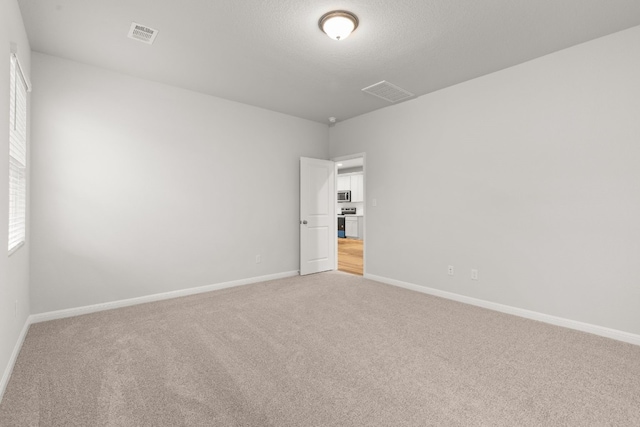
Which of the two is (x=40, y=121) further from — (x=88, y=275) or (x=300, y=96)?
(x=300, y=96)

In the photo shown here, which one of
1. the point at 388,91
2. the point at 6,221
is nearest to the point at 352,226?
the point at 388,91

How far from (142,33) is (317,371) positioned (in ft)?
10.5

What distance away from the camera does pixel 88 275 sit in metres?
3.30

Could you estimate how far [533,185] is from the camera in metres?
3.16

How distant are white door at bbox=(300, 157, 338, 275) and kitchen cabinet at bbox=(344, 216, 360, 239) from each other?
15.9 ft

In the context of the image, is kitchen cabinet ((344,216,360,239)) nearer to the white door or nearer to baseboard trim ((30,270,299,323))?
the white door

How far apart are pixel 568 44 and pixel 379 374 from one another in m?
3.43

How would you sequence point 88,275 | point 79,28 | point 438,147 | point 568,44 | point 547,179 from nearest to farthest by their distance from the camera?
point 79,28
point 568,44
point 547,179
point 88,275
point 438,147

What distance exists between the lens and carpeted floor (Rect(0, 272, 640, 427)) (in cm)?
167

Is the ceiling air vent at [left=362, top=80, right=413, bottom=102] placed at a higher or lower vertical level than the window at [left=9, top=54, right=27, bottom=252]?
higher

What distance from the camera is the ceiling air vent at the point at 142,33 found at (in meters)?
2.61

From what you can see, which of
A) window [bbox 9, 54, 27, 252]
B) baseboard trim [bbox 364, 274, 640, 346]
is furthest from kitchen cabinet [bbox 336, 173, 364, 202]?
window [bbox 9, 54, 27, 252]

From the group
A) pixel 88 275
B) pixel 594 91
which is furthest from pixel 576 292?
pixel 88 275

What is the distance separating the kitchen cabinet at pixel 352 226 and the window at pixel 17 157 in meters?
8.61
